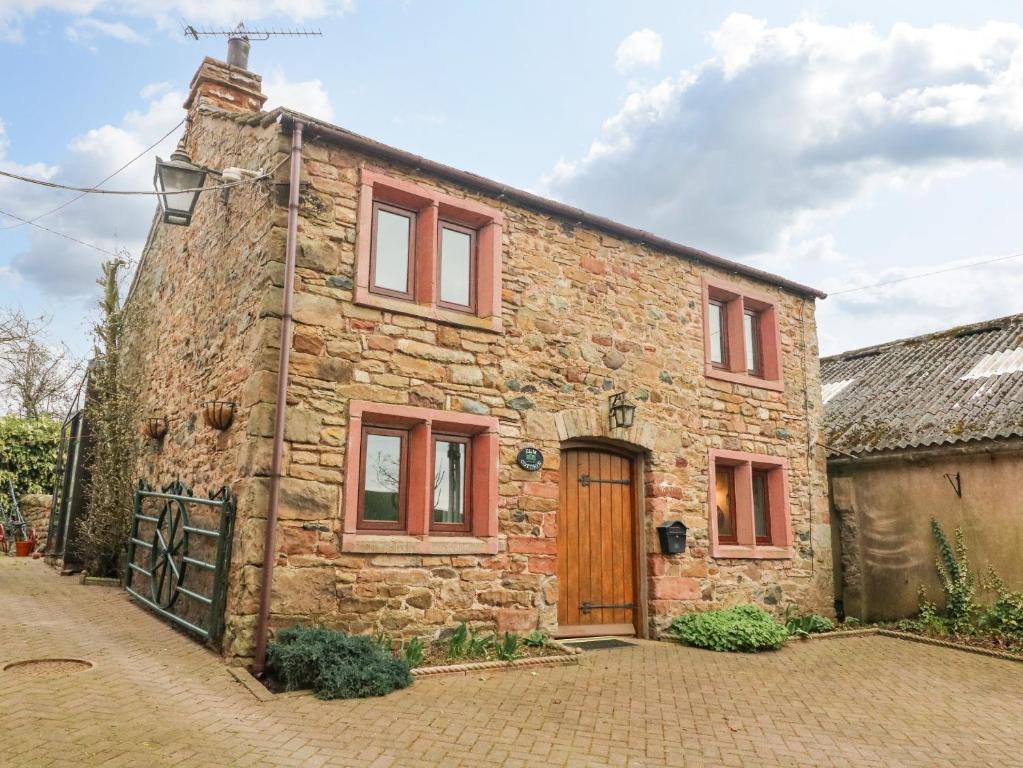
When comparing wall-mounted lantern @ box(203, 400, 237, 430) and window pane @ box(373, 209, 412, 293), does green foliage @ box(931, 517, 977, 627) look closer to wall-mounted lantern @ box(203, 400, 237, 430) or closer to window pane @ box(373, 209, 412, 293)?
window pane @ box(373, 209, 412, 293)

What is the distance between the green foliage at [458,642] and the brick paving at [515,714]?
1.92ft

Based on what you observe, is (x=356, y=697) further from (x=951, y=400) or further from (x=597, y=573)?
(x=951, y=400)

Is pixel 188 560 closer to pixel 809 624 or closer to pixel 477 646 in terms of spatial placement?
pixel 477 646

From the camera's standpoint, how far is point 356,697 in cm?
516

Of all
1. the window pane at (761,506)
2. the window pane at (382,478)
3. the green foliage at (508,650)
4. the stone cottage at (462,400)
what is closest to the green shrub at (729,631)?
the stone cottage at (462,400)

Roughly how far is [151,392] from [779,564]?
29.8 ft

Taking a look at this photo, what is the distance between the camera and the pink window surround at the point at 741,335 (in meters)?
9.35

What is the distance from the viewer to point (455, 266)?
25.0 ft

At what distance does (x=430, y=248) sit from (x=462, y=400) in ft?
5.23

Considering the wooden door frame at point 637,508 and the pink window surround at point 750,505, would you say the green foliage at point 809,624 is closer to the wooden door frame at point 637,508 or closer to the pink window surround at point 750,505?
the pink window surround at point 750,505

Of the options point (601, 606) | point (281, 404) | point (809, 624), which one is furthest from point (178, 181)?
point (809, 624)

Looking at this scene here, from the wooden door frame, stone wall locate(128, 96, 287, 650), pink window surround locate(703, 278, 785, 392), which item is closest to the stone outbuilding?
pink window surround locate(703, 278, 785, 392)

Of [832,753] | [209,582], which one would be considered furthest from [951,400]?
[209,582]

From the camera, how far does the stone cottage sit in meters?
6.20
